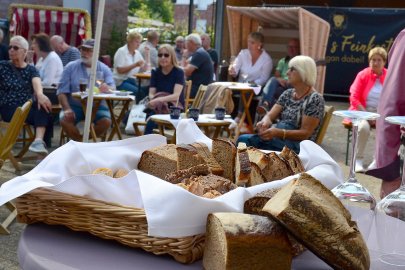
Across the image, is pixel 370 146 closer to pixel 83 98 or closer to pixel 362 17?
pixel 83 98

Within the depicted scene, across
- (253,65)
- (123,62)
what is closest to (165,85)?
(253,65)

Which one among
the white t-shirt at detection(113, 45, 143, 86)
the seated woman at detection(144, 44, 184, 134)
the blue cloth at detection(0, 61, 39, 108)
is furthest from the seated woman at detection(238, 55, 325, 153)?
the white t-shirt at detection(113, 45, 143, 86)

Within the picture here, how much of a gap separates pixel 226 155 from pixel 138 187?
1.66 feet

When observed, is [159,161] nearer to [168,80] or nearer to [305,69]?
[305,69]

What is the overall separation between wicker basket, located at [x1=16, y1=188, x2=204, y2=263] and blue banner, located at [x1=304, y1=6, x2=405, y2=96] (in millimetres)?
15810

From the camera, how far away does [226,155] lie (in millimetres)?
2074

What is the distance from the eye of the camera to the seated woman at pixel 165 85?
821 centimetres

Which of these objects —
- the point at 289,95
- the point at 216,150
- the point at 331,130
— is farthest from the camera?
the point at 331,130

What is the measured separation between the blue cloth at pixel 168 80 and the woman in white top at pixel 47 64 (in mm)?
1933

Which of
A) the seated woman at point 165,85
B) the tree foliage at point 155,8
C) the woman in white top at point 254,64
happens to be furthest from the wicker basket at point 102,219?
the tree foliage at point 155,8

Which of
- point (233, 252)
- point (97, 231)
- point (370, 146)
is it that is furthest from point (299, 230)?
point (370, 146)

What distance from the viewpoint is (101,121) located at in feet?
28.4

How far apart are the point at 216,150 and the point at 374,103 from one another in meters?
7.55

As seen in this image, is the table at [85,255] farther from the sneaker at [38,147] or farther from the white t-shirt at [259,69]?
the white t-shirt at [259,69]
